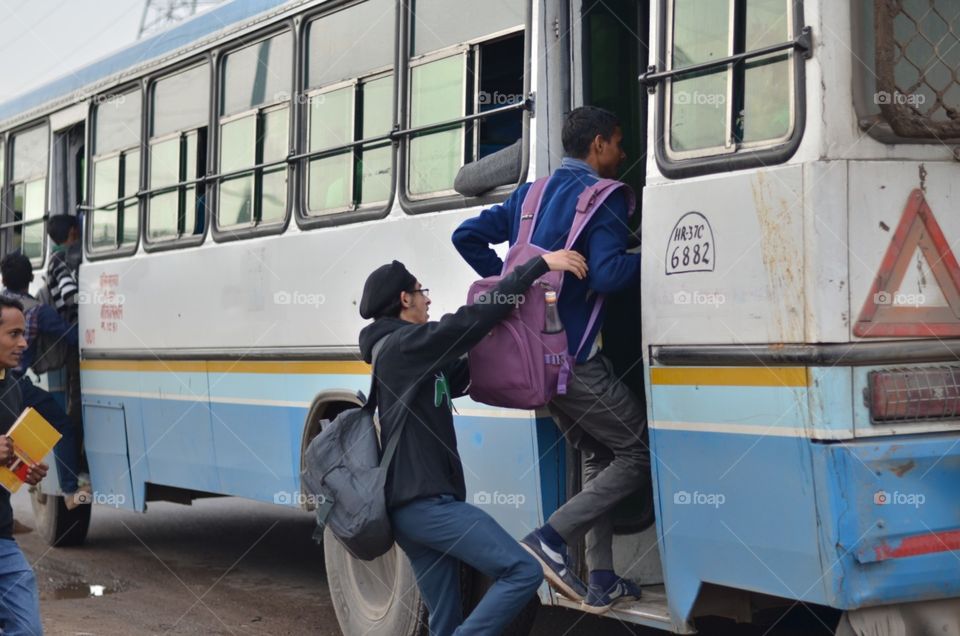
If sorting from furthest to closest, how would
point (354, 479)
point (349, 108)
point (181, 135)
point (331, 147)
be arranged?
point (181, 135) → point (331, 147) → point (349, 108) → point (354, 479)

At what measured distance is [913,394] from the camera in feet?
14.4

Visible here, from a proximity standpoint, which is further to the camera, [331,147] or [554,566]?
[331,147]

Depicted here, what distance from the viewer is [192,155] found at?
27.7 ft

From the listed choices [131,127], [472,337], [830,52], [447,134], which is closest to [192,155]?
[131,127]

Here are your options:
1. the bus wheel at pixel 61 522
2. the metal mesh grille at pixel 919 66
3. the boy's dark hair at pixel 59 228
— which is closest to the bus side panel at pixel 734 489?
the metal mesh grille at pixel 919 66

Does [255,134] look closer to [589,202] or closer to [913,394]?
[589,202]

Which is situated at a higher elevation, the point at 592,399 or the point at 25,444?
the point at 592,399

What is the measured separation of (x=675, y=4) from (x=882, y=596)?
2.07m

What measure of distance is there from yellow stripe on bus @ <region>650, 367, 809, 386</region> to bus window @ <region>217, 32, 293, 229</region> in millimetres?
3104

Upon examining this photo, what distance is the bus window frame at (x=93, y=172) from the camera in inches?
357

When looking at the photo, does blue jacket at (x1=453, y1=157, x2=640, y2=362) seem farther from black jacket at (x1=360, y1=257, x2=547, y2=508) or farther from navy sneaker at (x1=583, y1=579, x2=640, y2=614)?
navy sneaker at (x1=583, y1=579, x2=640, y2=614)

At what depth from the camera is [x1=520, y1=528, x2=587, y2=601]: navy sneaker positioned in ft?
17.4

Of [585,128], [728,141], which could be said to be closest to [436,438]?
[585,128]

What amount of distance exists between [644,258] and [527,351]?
20.6 inches
